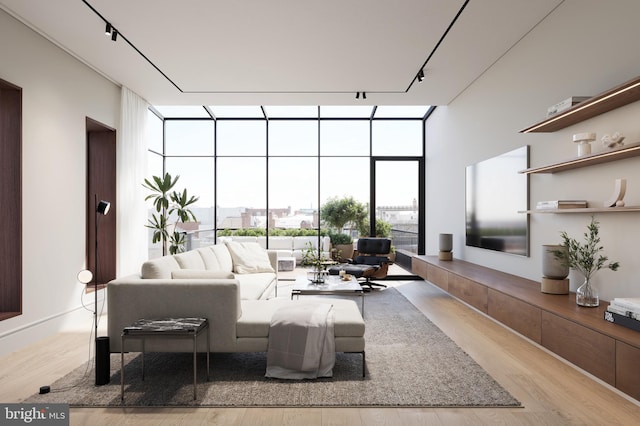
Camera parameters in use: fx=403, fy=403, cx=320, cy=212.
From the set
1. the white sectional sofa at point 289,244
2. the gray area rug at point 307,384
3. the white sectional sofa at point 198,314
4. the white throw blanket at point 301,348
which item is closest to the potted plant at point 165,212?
the white sectional sofa at point 289,244

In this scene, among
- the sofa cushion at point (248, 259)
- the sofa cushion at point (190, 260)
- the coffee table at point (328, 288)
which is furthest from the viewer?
the sofa cushion at point (248, 259)

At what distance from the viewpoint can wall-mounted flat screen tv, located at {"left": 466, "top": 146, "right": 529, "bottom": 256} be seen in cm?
433

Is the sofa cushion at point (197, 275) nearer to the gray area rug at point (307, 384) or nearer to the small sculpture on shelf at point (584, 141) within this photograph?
the gray area rug at point (307, 384)

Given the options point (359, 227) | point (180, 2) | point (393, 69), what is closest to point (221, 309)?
point (180, 2)

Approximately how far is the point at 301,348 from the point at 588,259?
7.31 feet

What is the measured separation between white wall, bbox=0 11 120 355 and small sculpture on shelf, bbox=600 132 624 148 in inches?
193

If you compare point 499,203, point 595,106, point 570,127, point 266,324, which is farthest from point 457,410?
point 499,203

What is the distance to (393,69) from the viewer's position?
5.09 metres

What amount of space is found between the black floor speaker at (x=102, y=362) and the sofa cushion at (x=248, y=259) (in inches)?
100

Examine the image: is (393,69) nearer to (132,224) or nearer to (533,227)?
(533,227)

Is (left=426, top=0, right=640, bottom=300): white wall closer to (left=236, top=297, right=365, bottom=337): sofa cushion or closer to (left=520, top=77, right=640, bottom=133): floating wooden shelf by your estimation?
(left=520, top=77, right=640, bottom=133): floating wooden shelf

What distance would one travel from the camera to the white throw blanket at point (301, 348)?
2.87 m

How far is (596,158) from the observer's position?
2.94 metres

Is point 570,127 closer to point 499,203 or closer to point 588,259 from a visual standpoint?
point 588,259
